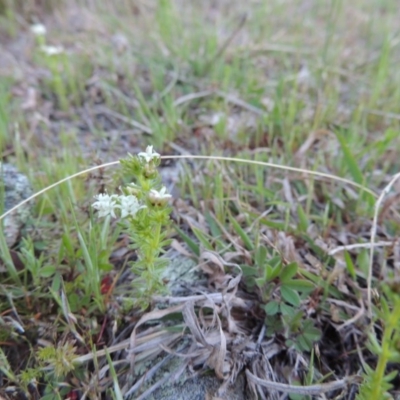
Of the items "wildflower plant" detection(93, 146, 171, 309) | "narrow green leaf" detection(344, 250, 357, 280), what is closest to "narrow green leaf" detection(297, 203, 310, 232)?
"narrow green leaf" detection(344, 250, 357, 280)

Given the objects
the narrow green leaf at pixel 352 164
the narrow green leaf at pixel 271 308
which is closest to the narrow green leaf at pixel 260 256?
→ the narrow green leaf at pixel 271 308

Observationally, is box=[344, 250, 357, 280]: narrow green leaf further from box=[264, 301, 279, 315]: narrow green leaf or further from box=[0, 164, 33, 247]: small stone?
box=[0, 164, 33, 247]: small stone

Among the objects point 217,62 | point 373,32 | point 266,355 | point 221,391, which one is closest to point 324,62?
point 217,62

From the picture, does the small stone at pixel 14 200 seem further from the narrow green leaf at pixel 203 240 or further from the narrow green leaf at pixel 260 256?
the narrow green leaf at pixel 260 256

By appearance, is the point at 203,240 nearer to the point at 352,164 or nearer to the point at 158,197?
the point at 158,197

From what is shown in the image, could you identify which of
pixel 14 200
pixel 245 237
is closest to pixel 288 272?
pixel 245 237
